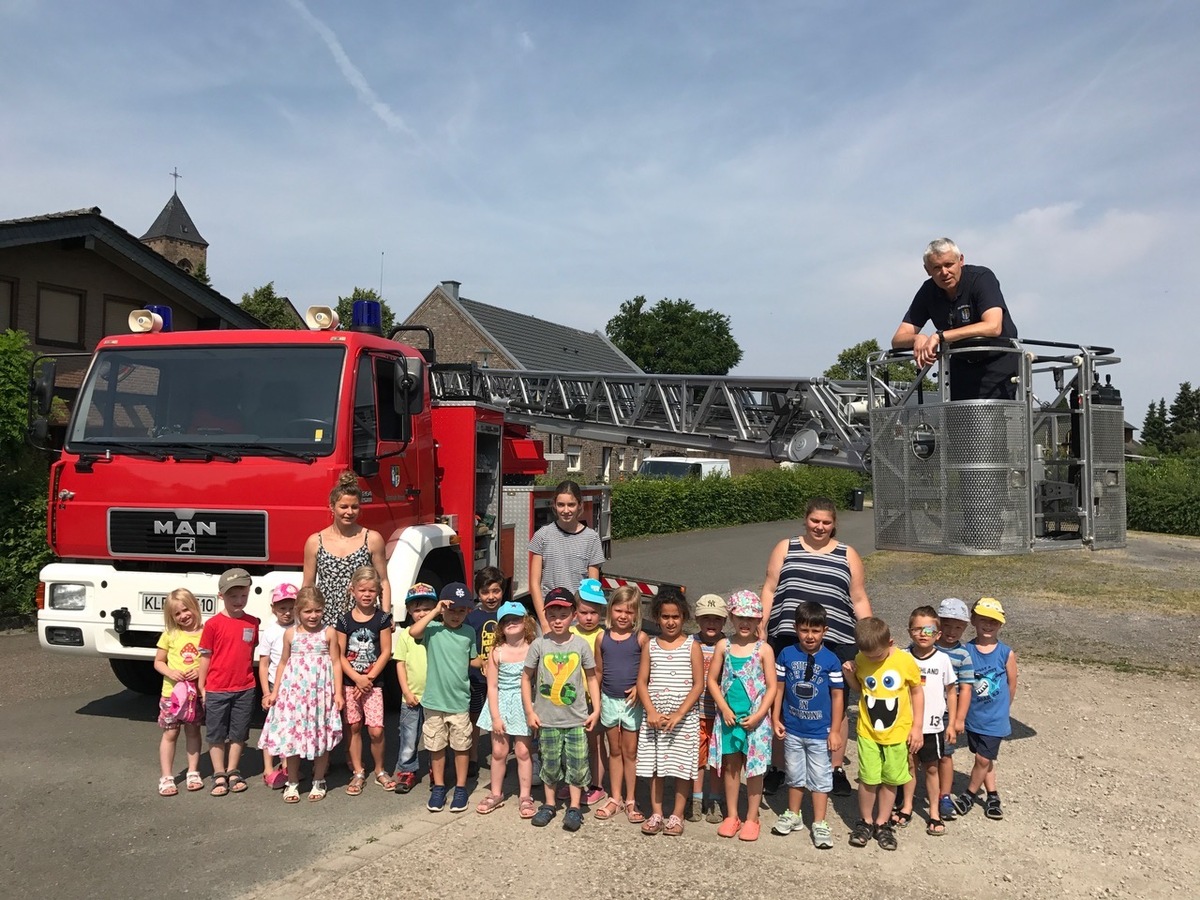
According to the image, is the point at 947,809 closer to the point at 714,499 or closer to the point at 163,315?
the point at 163,315

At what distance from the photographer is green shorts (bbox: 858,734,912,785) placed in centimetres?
446

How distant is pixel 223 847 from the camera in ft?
14.3

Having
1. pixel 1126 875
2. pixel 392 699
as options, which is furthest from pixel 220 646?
pixel 1126 875

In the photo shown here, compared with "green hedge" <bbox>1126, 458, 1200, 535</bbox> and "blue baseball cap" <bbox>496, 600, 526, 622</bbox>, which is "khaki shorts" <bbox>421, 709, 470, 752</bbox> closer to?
"blue baseball cap" <bbox>496, 600, 526, 622</bbox>

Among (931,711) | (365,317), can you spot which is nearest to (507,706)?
(931,711)

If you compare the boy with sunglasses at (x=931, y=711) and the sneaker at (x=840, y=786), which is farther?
the sneaker at (x=840, y=786)

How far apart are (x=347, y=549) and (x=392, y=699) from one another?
5.02 feet

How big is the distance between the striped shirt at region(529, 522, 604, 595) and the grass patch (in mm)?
8041

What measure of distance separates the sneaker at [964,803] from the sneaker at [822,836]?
0.86m

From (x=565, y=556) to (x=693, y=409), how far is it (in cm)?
485

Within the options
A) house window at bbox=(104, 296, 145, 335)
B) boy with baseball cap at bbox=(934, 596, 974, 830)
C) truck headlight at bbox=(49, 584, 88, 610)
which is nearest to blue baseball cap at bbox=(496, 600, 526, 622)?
boy with baseball cap at bbox=(934, 596, 974, 830)

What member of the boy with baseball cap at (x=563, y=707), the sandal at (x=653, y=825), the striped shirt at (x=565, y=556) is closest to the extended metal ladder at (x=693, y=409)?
the striped shirt at (x=565, y=556)

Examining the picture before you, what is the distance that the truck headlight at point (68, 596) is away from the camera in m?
5.88

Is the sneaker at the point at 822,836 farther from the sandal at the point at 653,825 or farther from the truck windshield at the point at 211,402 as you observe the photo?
the truck windshield at the point at 211,402
